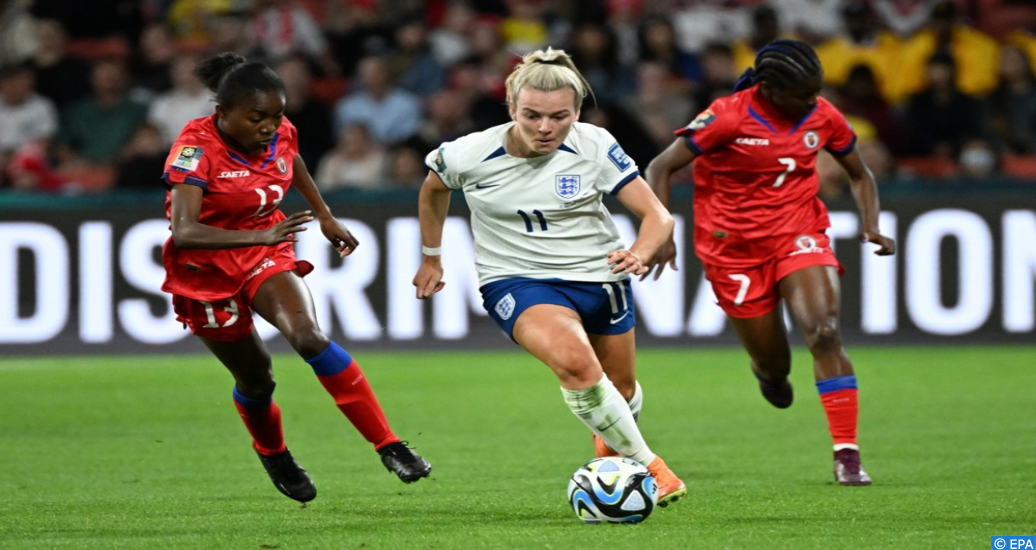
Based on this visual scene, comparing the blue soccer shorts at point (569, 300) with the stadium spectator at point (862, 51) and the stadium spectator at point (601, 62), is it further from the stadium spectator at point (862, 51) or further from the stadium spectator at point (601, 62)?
the stadium spectator at point (862, 51)

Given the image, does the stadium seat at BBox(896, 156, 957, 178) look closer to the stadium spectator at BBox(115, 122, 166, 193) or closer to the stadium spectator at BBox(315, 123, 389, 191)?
the stadium spectator at BBox(315, 123, 389, 191)

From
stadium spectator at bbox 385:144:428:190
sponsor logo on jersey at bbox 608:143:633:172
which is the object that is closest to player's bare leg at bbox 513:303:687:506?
sponsor logo on jersey at bbox 608:143:633:172

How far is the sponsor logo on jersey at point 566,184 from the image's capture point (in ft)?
20.5

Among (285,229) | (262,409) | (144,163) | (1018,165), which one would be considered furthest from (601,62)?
(285,229)

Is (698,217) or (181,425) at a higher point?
(698,217)

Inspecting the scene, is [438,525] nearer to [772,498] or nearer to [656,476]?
[656,476]

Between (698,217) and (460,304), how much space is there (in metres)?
5.54

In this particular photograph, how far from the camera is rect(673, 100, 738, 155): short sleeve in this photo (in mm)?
7711

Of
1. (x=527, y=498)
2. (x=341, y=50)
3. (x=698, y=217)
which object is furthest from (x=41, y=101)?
(x=527, y=498)

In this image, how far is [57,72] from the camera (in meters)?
16.3

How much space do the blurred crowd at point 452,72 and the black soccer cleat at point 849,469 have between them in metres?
6.50

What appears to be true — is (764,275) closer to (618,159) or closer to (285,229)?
(618,159)

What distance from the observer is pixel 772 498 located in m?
6.57

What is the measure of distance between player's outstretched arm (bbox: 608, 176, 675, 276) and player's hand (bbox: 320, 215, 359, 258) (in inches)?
52.7
